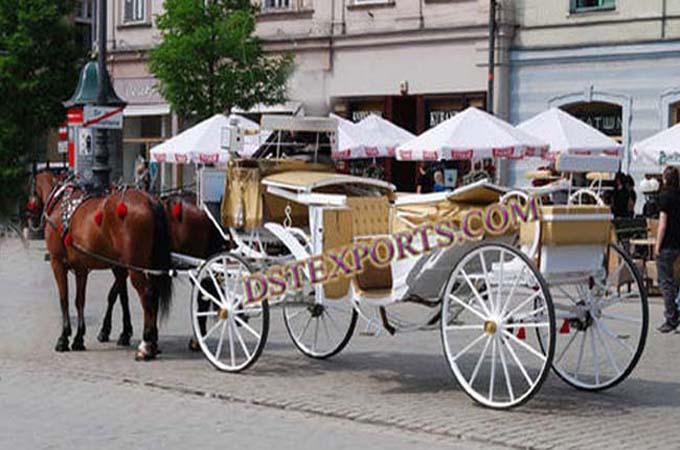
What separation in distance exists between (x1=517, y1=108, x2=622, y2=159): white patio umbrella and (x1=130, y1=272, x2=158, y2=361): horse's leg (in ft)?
32.4

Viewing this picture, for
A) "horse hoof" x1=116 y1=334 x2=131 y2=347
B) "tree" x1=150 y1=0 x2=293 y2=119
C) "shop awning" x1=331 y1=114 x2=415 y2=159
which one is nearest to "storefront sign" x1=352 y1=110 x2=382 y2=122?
"tree" x1=150 y1=0 x2=293 y2=119

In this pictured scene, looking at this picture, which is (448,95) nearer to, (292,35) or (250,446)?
(292,35)

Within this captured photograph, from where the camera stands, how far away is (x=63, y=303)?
12.7 meters

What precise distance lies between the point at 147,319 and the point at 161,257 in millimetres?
593

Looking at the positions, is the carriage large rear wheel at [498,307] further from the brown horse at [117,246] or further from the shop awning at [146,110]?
the shop awning at [146,110]

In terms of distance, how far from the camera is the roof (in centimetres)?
1081

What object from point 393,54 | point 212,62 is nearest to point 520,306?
point 212,62

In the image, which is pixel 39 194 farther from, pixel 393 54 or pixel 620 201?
pixel 393 54

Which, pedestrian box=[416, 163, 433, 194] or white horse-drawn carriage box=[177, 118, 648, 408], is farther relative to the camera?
pedestrian box=[416, 163, 433, 194]

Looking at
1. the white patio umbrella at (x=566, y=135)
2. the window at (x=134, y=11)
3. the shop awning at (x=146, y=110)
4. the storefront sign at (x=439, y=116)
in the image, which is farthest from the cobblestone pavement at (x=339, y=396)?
the window at (x=134, y=11)

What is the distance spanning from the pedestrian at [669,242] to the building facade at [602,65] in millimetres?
10334

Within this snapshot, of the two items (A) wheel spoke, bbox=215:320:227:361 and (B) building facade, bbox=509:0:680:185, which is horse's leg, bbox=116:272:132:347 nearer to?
(A) wheel spoke, bbox=215:320:227:361

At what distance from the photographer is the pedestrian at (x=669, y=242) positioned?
14.8 metres

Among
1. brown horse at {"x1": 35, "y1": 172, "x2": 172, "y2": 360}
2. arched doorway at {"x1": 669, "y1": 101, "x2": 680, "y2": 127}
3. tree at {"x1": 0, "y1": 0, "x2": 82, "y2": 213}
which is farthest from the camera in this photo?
tree at {"x1": 0, "y1": 0, "x2": 82, "y2": 213}
